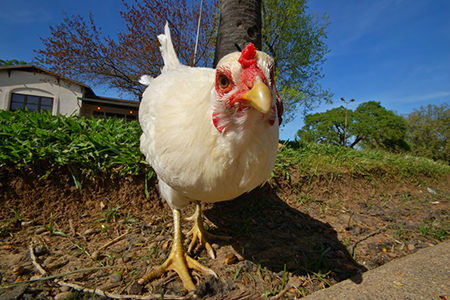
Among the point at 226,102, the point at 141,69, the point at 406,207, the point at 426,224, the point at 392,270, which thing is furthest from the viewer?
the point at 141,69

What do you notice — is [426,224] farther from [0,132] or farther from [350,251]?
[0,132]

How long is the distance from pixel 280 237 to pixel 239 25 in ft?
9.56

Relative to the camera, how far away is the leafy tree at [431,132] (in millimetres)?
19723

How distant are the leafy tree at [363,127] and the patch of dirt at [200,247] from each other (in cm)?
1601

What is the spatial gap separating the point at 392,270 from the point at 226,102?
172cm

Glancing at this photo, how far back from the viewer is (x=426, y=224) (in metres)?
2.49

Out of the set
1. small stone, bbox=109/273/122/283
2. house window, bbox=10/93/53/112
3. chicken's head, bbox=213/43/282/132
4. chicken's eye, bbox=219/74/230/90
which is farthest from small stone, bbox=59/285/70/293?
house window, bbox=10/93/53/112

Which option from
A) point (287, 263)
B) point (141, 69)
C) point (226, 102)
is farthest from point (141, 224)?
point (141, 69)

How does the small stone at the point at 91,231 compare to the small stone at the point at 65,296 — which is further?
the small stone at the point at 91,231

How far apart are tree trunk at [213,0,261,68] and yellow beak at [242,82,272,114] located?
248 centimetres

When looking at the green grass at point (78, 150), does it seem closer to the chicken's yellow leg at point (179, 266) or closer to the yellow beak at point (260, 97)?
the chicken's yellow leg at point (179, 266)

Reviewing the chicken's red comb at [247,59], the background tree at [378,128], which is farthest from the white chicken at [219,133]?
the background tree at [378,128]

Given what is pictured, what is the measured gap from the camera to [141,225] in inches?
76.9

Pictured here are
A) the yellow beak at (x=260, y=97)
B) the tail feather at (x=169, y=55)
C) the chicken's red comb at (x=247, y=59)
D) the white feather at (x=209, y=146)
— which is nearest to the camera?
the yellow beak at (x=260, y=97)
